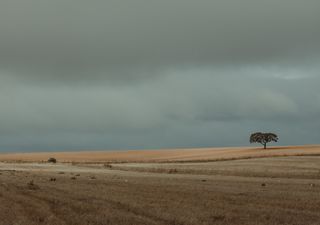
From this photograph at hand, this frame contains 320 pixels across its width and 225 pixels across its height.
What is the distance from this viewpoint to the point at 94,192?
31453mm

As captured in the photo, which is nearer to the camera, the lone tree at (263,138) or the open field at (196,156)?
the open field at (196,156)

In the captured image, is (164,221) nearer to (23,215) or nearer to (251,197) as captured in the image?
(23,215)

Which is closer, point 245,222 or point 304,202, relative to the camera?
point 245,222

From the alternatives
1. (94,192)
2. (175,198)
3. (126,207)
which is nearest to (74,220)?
(126,207)

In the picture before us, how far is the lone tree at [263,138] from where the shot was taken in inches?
6024

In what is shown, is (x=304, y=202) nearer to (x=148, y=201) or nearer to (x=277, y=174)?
(x=148, y=201)

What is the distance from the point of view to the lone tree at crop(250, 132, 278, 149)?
153 meters

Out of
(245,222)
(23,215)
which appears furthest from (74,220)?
(245,222)

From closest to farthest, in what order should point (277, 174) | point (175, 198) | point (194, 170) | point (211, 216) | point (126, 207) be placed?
point (211, 216) → point (126, 207) → point (175, 198) → point (277, 174) → point (194, 170)

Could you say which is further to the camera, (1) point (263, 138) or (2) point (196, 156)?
(1) point (263, 138)

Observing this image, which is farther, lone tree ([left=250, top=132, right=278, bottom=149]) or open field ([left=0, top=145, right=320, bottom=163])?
lone tree ([left=250, top=132, right=278, bottom=149])

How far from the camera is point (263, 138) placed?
15338 cm

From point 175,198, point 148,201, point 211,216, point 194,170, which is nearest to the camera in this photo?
point 211,216

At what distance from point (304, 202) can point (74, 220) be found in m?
11.9
